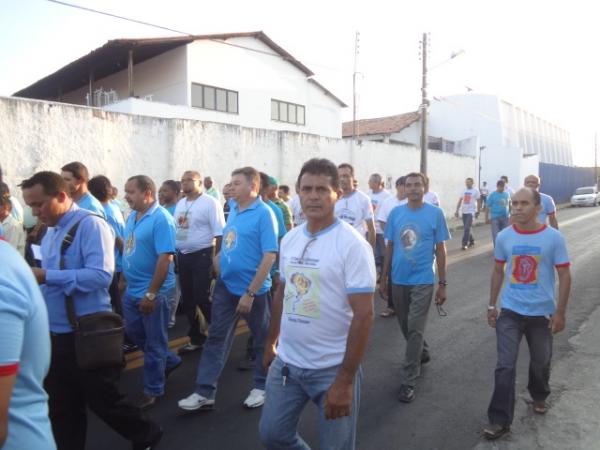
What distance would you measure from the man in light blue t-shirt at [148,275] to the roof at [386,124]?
101ft

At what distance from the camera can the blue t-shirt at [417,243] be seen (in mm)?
4469

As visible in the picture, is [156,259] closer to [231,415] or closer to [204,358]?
[204,358]

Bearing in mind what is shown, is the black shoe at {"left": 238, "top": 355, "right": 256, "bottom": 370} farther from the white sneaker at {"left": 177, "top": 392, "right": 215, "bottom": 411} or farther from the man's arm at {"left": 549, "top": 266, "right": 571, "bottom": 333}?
the man's arm at {"left": 549, "top": 266, "right": 571, "bottom": 333}

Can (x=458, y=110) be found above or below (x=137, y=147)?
above

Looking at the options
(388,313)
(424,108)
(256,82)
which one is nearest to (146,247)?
(388,313)

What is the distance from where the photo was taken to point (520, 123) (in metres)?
40.4

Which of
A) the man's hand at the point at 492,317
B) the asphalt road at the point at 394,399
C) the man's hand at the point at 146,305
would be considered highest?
the man's hand at the point at 146,305

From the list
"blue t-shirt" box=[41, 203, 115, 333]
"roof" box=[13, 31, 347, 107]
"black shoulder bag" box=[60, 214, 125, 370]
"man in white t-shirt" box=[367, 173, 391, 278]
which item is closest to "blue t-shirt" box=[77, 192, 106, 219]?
"blue t-shirt" box=[41, 203, 115, 333]

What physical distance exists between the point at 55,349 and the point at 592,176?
55.0 meters

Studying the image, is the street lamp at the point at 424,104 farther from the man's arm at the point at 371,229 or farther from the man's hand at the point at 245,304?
the man's hand at the point at 245,304

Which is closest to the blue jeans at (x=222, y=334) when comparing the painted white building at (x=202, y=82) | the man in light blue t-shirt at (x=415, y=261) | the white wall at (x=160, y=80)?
the man in light blue t-shirt at (x=415, y=261)

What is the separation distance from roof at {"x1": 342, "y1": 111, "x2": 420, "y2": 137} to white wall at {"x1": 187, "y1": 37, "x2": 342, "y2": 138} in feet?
24.6

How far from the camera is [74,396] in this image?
2982mm

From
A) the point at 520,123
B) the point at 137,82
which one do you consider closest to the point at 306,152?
the point at 137,82
